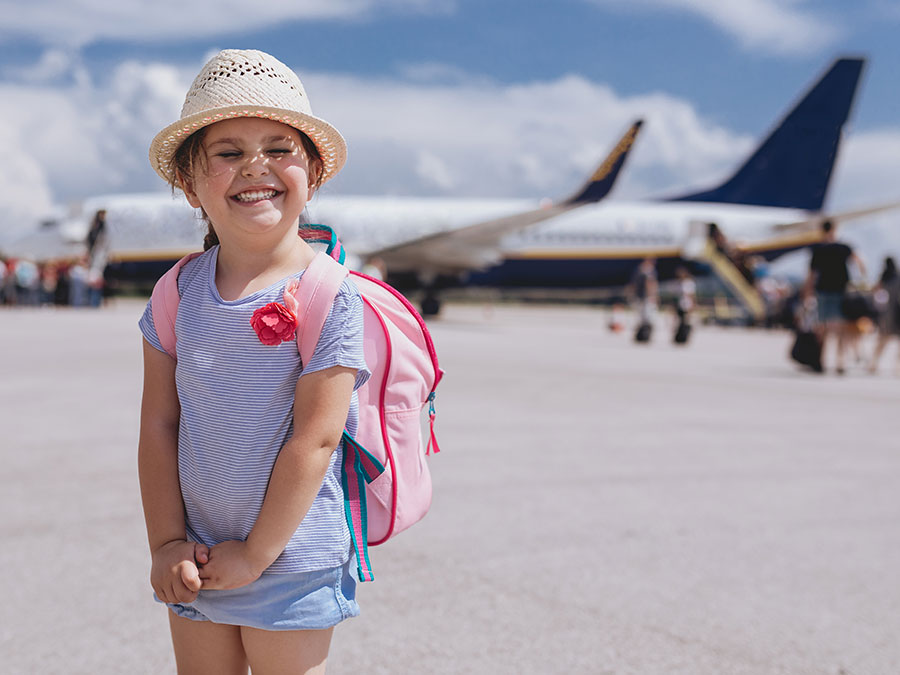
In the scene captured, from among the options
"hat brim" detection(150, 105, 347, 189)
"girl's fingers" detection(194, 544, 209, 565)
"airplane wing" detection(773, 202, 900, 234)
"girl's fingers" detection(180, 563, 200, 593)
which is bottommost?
"girl's fingers" detection(180, 563, 200, 593)

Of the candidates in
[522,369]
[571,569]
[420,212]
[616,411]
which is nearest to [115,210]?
[420,212]

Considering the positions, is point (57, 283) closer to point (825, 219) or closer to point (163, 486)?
point (825, 219)

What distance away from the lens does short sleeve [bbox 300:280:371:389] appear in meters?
1.37

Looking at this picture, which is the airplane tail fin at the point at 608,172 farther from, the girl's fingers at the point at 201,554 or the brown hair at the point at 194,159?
the girl's fingers at the point at 201,554

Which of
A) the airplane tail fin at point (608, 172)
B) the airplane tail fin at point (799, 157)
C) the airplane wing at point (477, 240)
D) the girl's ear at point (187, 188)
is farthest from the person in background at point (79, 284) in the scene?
the girl's ear at point (187, 188)

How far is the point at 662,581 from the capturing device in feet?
10.2

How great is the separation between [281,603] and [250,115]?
82 centimetres

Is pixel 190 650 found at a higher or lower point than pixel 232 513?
lower

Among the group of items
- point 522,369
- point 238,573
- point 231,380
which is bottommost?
point 522,369

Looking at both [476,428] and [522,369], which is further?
[522,369]

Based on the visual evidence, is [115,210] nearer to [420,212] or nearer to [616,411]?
[420,212]

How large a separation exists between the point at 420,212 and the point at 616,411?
60.3 ft

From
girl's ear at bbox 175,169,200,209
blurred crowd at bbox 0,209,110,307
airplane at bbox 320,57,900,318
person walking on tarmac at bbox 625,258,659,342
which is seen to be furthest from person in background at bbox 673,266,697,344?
blurred crowd at bbox 0,209,110,307

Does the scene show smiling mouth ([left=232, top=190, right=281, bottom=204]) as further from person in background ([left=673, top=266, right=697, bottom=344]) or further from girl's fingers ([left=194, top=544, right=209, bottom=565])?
person in background ([left=673, top=266, right=697, bottom=344])
